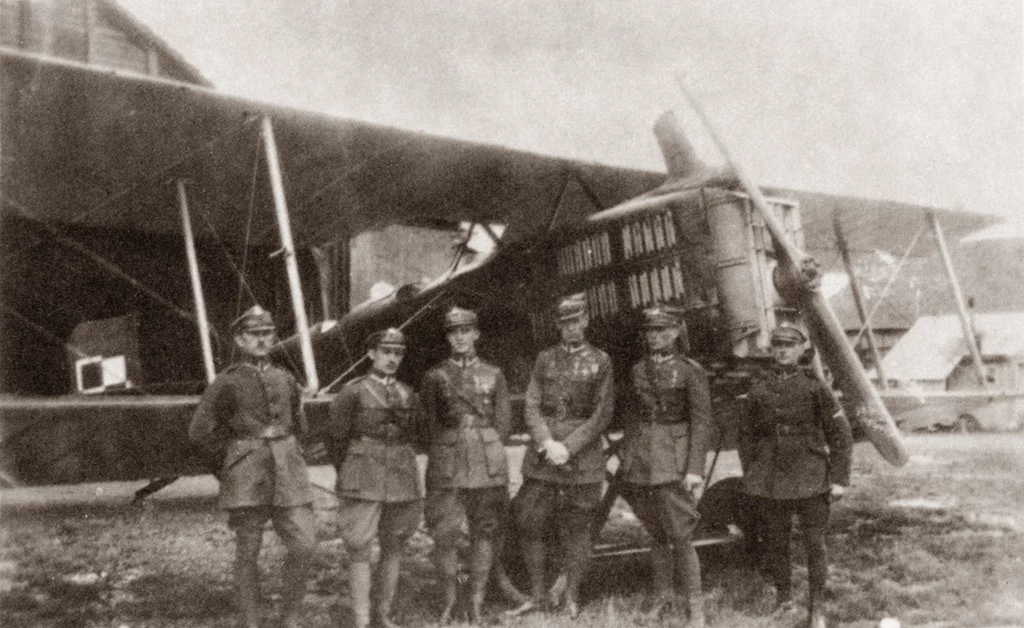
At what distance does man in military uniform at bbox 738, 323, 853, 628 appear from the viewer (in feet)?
14.8

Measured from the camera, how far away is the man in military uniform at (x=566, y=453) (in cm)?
466

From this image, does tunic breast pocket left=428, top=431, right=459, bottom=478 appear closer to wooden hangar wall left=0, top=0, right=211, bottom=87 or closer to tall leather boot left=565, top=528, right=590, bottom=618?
tall leather boot left=565, top=528, right=590, bottom=618

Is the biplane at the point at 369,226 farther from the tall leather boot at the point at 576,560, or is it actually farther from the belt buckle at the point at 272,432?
the tall leather boot at the point at 576,560

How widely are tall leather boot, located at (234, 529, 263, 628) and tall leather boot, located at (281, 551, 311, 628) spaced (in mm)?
145

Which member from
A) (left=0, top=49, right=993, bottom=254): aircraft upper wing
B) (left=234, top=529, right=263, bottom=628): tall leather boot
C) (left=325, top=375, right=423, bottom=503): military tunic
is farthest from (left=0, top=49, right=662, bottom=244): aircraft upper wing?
(left=234, top=529, right=263, bottom=628): tall leather boot

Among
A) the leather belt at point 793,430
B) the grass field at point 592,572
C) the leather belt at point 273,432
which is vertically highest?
the leather belt at point 273,432

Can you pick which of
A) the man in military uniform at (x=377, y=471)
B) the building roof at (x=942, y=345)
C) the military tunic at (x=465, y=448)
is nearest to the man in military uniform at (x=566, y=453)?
the military tunic at (x=465, y=448)

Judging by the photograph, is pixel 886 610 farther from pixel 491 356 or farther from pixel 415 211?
pixel 415 211

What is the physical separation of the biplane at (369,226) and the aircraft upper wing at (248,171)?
0.02 m

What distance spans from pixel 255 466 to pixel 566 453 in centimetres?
163

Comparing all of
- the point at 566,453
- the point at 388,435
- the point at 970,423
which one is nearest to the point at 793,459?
the point at 566,453

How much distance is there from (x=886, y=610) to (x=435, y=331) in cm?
418

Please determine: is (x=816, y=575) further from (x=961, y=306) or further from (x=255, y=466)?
(x=961, y=306)

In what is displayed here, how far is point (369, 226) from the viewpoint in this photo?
8461mm
